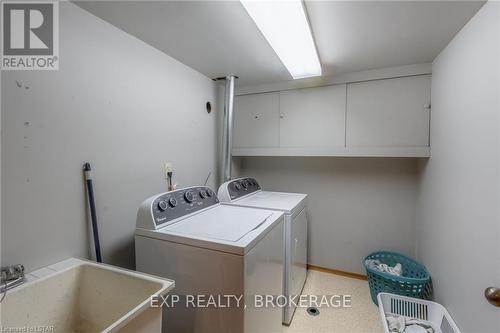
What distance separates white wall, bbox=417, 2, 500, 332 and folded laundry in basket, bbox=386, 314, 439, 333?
22cm

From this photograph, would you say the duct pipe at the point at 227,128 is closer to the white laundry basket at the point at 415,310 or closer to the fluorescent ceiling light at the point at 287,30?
the fluorescent ceiling light at the point at 287,30

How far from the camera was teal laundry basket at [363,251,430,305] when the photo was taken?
71.4 inches

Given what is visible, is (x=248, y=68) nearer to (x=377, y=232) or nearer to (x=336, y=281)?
(x=377, y=232)

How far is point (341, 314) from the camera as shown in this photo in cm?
194

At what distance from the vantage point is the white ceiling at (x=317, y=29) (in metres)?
1.21

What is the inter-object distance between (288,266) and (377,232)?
125cm

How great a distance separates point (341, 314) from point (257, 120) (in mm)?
2062

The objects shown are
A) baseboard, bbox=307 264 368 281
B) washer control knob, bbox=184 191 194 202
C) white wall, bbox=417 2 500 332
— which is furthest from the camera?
baseboard, bbox=307 264 368 281

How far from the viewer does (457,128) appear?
1462 millimetres

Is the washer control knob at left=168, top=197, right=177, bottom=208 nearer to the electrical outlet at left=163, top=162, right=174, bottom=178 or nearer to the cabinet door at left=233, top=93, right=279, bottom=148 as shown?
the electrical outlet at left=163, top=162, right=174, bottom=178

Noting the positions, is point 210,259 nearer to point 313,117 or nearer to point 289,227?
point 289,227

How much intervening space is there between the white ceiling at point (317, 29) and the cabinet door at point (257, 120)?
1.86 feet

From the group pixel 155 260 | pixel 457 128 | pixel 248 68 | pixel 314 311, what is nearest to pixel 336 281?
pixel 314 311

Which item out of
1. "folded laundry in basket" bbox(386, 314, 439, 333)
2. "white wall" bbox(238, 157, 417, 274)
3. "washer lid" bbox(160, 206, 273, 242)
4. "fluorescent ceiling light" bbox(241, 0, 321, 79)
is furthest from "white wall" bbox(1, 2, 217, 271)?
"folded laundry in basket" bbox(386, 314, 439, 333)
